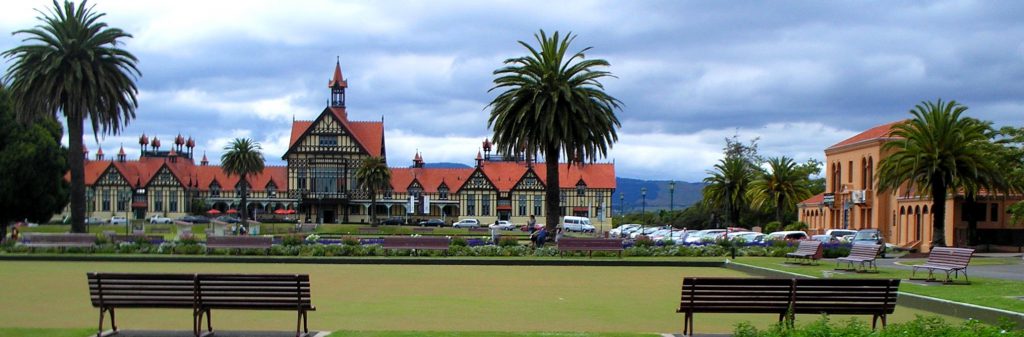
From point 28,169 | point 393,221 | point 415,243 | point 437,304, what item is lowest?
point 393,221

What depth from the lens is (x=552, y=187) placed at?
42.3 m

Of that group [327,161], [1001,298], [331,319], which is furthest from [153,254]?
[327,161]

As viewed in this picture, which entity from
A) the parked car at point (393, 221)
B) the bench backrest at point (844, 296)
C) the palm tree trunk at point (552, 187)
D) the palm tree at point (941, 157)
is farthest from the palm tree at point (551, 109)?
the parked car at point (393, 221)

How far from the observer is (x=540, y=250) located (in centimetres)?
3684

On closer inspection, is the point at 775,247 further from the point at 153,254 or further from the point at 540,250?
the point at 153,254

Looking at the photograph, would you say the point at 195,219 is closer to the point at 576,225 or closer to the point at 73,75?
the point at 576,225

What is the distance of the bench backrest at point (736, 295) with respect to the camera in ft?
42.0

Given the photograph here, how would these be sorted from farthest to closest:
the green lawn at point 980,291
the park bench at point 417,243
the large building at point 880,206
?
1. the large building at point 880,206
2. the park bench at point 417,243
3. the green lawn at point 980,291

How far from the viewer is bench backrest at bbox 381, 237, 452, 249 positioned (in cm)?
3603

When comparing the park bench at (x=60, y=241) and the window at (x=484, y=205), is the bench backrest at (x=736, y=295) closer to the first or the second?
the park bench at (x=60, y=241)

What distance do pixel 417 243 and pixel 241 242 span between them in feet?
20.6

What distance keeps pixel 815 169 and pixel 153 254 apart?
299 ft

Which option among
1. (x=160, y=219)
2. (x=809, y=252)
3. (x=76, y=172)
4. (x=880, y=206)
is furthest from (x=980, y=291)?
(x=160, y=219)

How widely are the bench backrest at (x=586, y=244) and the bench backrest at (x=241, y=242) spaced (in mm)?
10445
